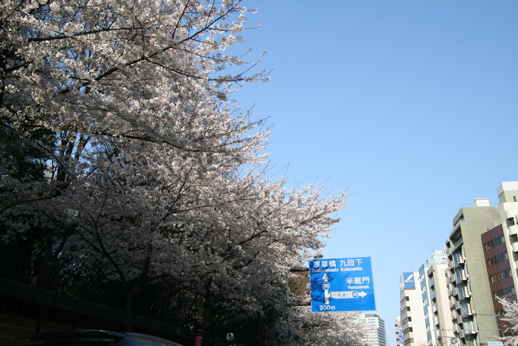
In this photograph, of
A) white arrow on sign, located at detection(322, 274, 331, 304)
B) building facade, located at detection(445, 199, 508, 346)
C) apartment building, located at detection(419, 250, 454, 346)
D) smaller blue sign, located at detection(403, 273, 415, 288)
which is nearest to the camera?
white arrow on sign, located at detection(322, 274, 331, 304)

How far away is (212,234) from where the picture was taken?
49.2 feet

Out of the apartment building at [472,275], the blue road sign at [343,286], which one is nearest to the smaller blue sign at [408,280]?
the apartment building at [472,275]

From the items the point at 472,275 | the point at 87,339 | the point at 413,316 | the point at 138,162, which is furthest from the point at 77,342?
the point at 413,316

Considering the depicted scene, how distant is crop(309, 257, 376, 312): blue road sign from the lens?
16891 millimetres

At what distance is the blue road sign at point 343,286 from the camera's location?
Result: 16.9 metres

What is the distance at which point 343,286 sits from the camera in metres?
17.2

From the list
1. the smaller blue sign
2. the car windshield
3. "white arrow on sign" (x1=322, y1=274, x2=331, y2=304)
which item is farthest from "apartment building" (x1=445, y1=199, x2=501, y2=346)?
the car windshield

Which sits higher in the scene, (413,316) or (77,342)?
(413,316)

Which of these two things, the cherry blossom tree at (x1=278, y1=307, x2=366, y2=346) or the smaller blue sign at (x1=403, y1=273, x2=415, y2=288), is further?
the smaller blue sign at (x1=403, y1=273, x2=415, y2=288)

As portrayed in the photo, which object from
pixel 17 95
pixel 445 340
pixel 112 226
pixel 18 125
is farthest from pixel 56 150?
pixel 445 340

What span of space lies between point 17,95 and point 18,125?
458cm

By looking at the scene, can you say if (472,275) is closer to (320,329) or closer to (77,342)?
(320,329)

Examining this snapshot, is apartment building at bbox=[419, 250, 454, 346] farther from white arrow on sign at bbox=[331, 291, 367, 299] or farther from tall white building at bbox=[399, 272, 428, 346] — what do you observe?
white arrow on sign at bbox=[331, 291, 367, 299]

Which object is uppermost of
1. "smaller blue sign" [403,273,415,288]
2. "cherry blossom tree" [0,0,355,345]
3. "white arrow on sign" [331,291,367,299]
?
"smaller blue sign" [403,273,415,288]
